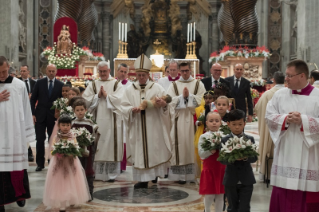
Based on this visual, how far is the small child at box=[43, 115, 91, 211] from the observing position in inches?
225

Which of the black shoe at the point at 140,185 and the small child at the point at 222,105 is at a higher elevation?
the small child at the point at 222,105

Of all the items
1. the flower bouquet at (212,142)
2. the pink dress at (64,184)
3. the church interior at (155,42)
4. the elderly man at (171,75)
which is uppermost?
the church interior at (155,42)

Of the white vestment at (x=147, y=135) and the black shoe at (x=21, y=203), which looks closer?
the black shoe at (x=21, y=203)

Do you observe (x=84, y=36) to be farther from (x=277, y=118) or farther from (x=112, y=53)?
(x=277, y=118)

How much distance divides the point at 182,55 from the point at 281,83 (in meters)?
20.2

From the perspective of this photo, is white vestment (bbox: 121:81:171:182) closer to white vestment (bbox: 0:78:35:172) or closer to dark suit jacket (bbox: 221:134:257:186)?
white vestment (bbox: 0:78:35:172)

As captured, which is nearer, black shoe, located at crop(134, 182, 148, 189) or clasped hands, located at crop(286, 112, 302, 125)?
clasped hands, located at crop(286, 112, 302, 125)

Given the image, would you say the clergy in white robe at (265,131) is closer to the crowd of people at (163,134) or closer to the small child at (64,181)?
the crowd of people at (163,134)

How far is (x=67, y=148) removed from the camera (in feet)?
18.7

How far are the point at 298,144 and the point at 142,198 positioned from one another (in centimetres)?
279

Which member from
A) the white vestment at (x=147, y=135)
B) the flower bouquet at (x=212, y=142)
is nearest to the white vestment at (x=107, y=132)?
the white vestment at (x=147, y=135)

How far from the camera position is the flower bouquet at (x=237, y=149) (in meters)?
4.70

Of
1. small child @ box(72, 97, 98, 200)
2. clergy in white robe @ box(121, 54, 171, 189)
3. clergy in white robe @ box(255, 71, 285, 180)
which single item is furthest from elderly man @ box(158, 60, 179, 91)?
small child @ box(72, 97, 98, 200)

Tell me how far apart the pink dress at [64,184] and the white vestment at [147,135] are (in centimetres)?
183
